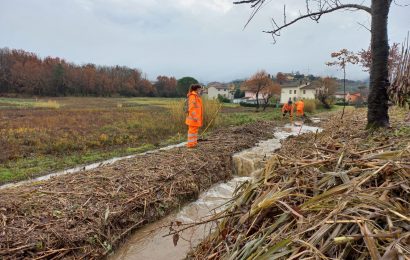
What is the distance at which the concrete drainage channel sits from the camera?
441 cm

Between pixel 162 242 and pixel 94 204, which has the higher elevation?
pixel 94 204

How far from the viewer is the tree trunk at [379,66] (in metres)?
5.47

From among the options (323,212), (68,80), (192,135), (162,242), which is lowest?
(162,242)

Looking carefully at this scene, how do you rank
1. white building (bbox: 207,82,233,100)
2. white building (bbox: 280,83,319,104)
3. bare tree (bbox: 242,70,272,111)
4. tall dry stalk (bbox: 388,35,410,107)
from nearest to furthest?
tall dry stalk (bbox: 388,35,410,107) → bare tree (bbox: 242,70,272,111) → white building (bbox: 280,83,319,104) → white building (bbox: 207,82,233,100)

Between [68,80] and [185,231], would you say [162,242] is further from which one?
[68,80]

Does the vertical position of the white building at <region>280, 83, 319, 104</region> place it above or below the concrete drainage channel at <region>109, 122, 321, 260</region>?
above

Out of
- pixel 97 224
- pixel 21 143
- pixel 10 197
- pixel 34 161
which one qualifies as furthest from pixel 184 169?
pixel 21 143

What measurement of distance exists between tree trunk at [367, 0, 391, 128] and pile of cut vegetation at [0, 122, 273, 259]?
12.8ft

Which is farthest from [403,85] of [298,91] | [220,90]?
[220,90]

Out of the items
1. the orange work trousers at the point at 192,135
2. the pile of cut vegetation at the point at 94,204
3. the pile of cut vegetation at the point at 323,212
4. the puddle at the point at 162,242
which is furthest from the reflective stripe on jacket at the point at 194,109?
the pile of cut vegetation at the point at 323,212

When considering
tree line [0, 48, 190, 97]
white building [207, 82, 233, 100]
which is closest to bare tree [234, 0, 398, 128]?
tree line [0, 48, 190, 97]

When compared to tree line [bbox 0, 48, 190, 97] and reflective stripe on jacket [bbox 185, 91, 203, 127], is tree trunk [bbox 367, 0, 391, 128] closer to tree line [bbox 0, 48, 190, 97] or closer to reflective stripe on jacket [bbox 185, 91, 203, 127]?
reflective stripe on jacket [bbox 185, 91, 203, 127]

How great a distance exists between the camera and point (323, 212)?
180 cm

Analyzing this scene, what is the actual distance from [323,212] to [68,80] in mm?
72015
